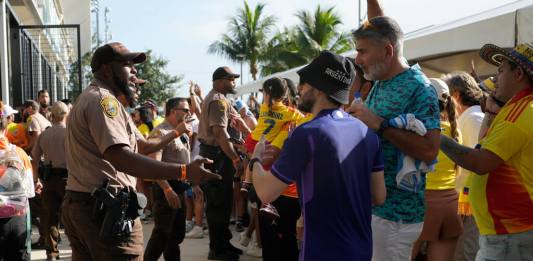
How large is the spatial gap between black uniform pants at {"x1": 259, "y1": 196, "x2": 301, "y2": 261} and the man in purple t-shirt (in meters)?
2.40

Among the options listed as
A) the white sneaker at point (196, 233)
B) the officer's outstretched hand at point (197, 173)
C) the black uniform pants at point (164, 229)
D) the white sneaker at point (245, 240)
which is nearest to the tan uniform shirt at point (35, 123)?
the white sneaker at point (196, 233)

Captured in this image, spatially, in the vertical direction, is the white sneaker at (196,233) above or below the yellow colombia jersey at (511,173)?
below

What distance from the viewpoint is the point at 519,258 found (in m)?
2.96

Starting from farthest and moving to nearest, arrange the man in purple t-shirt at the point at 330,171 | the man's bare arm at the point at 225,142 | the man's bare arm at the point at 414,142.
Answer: the man's bare arm at the point at 225,142 < the man's bare arm at the point at 414,142 < the man in purple t-shirt at the point at 330,171

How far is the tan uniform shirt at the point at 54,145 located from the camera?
729cm

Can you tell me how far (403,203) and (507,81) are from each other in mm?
903

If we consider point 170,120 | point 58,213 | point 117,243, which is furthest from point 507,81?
point 58,213

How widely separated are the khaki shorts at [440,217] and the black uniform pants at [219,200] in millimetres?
3152

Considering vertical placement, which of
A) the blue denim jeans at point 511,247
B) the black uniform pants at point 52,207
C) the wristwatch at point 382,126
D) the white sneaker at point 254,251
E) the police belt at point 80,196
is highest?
the wristwatch at point 382,126

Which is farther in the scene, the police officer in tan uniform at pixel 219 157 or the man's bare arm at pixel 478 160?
the police officer in tan uniform at pixel 219 157

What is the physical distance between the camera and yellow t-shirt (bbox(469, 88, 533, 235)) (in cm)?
291

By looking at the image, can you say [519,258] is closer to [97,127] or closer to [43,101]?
[97,127]

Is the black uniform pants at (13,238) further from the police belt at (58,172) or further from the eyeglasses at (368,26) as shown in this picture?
the eyeglasses at (368,26)

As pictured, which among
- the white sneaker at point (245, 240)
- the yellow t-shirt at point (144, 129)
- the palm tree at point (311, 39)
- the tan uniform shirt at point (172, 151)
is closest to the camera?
the tan uniform shirt at point (172, 151)
